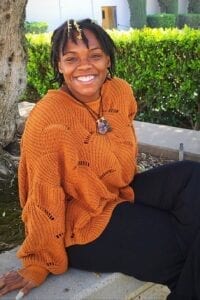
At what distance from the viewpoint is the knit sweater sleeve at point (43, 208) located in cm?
224

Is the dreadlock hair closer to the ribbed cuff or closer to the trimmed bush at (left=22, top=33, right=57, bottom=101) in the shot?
the ribbed cuff

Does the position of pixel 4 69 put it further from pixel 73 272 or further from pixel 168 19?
pixel 168 19

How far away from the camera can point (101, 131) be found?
8.07 feet

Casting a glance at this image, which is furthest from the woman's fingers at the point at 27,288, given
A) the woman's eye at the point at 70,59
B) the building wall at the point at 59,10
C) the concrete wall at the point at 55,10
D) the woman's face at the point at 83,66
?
the concrete wall at the point at 55,10

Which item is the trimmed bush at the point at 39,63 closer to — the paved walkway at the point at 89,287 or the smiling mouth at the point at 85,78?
the smiling mouth at the point at 85,78

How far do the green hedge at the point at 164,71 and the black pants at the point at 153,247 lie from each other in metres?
3.02

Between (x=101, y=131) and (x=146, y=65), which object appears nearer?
(x=101, y=131)

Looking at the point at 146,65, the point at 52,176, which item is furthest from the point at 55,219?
the point at 146,65

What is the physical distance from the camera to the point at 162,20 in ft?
64.8

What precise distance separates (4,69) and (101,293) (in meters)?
1.77

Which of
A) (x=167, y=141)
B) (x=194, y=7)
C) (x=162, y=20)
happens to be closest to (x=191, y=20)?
(x=162, y=20)

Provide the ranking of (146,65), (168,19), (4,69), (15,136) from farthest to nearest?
(168,19) → (146,65) → (15,136) → (4,69)

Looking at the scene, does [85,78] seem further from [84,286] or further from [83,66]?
[84,286]

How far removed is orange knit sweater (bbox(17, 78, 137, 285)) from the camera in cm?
225
